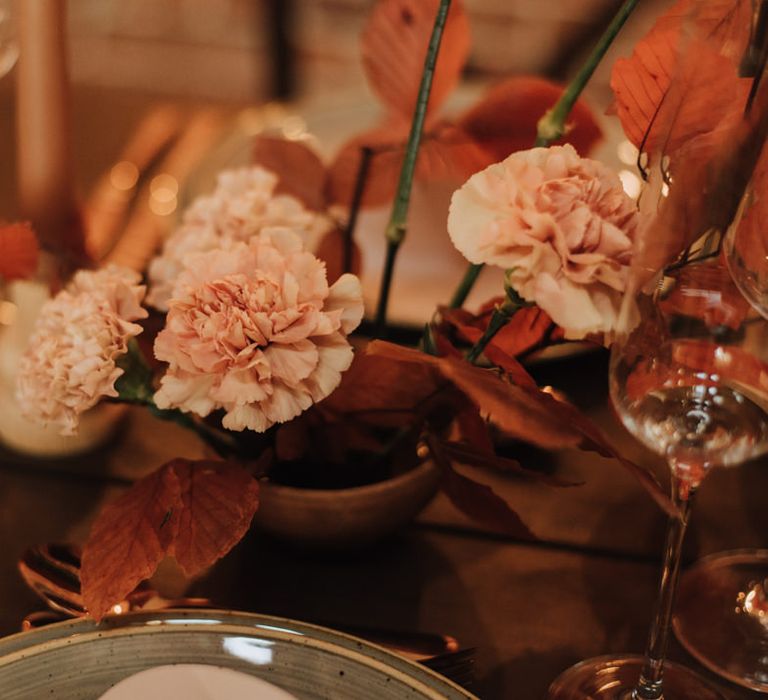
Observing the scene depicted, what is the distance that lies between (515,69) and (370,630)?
1.78 metres

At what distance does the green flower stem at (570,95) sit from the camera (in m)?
0.50

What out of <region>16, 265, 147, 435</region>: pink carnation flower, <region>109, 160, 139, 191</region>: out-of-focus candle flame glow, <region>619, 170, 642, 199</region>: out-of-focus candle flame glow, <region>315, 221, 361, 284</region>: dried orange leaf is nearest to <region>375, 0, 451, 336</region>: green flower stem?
<region>315, 221, 361, 284</region>: dried orange leaf

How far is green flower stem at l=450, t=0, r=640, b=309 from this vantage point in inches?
19.7

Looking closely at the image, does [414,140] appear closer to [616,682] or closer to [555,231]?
[555,231]

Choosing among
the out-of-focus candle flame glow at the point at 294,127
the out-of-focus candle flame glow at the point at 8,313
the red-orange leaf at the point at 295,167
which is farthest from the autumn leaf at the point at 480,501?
the out-of-focus candle flame glow at the point at 294,127

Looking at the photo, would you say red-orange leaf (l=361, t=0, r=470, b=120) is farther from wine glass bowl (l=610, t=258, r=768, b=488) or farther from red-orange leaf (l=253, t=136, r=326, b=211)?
wine glass bowl (l=610, t=258, r=768, b=488)

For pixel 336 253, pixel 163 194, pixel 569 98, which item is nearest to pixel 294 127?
pixel 163 194

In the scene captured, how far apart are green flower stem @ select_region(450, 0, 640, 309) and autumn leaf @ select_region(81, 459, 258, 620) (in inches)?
6.7

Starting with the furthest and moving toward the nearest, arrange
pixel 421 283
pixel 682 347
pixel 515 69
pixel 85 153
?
1. pixel 515 69
2. pixel 85 153
3. pixel 421 283
4. pixel 682 347

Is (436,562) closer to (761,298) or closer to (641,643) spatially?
(641,643)

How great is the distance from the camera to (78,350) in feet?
1.66

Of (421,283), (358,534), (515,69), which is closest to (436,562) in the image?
(358,534)

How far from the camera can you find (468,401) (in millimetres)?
568

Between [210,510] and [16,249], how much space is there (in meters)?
0.20
